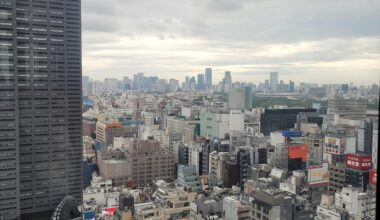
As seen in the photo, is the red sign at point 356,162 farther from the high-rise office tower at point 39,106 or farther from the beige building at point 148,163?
the high-rise office tower at point 39,106

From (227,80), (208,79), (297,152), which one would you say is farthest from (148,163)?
(297,152)

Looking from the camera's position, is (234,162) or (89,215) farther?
(234,162)

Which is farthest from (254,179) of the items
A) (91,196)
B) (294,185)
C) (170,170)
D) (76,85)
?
(76,85)

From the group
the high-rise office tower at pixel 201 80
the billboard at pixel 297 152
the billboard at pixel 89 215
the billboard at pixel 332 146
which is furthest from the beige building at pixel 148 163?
the billboard at pixel 332 146

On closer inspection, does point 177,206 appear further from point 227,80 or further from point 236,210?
point 227,80

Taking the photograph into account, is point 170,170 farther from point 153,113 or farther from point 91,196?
point 153,113

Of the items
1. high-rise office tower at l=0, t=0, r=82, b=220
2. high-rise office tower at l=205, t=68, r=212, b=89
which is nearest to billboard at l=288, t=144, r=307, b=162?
high-rise office tower at l=205, t=68, r=212, b=89
